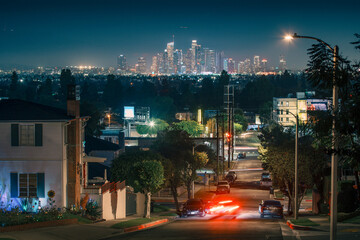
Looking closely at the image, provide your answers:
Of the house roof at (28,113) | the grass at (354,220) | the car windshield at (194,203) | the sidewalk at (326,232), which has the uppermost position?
the house roof at (28,113)

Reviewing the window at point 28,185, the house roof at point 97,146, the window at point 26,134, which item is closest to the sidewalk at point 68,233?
the window at point 28,185

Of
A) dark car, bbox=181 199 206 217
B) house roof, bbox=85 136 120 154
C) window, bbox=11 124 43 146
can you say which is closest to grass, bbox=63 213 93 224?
window, bbox=11 124 43 146

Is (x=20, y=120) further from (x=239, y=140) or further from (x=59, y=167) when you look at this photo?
(x=239, y=140)

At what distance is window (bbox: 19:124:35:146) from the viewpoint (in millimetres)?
31031

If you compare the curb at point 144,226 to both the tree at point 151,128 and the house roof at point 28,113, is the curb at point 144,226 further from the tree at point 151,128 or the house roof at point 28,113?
the tree at point 151,128

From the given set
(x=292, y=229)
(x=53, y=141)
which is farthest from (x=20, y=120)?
(x=292, y=229)

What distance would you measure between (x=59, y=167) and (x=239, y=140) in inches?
4757

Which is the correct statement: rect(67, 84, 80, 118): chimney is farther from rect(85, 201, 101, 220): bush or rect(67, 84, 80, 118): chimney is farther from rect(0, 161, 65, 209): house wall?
rect(85, 201, 101, 220): bush

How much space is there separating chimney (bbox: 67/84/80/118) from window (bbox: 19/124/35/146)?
2536mm

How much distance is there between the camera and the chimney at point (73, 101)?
32719 millimetres

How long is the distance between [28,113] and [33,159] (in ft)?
8.78

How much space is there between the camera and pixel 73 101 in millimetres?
33062

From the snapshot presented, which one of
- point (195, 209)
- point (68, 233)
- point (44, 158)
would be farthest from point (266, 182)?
point (68, 233)

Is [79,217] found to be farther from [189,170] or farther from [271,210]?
[189,170]
